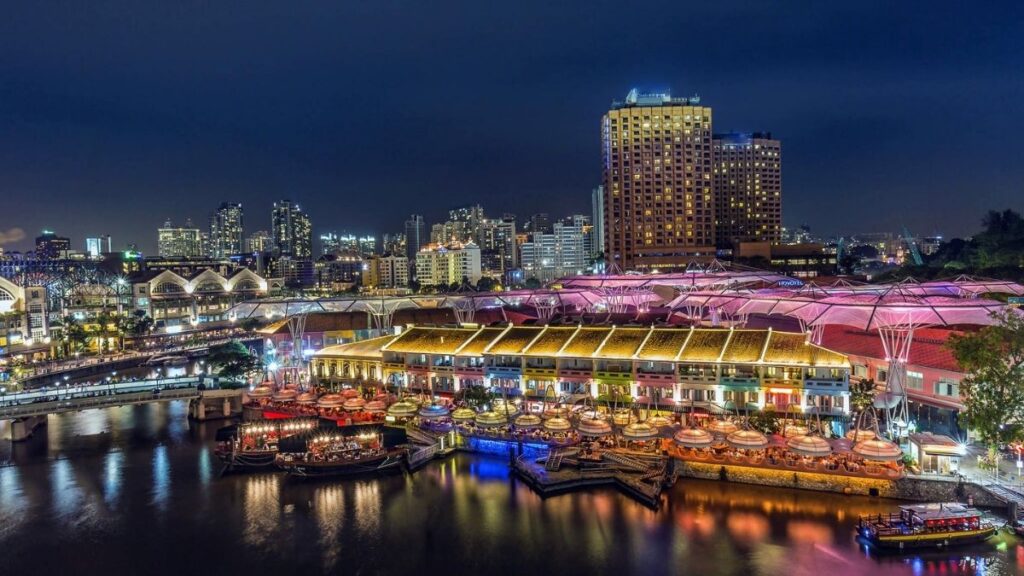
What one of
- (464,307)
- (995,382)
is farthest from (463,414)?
(464,307)

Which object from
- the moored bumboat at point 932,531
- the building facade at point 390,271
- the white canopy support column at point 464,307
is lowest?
the moored bumboat at point 932,531

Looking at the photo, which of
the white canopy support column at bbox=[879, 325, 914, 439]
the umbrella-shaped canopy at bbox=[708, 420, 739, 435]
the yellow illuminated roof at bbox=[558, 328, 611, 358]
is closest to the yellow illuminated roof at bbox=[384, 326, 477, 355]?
the yellow illuminated roof at bbox=[558, 328, 611, 358]

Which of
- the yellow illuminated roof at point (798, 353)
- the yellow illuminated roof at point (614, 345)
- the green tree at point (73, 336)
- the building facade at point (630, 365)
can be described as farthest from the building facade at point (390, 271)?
the yellow illuminated roof at point (798, 353)

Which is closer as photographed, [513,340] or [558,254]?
[513,340]

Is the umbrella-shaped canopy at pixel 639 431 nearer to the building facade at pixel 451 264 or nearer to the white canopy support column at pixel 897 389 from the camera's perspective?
the white canopy support column at pixel 897 389

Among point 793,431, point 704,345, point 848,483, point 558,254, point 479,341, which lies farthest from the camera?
point 558,254

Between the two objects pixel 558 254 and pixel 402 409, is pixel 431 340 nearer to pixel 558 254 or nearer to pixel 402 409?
pixel 402 409

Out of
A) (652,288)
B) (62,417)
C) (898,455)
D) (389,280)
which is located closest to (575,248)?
(389,280)
